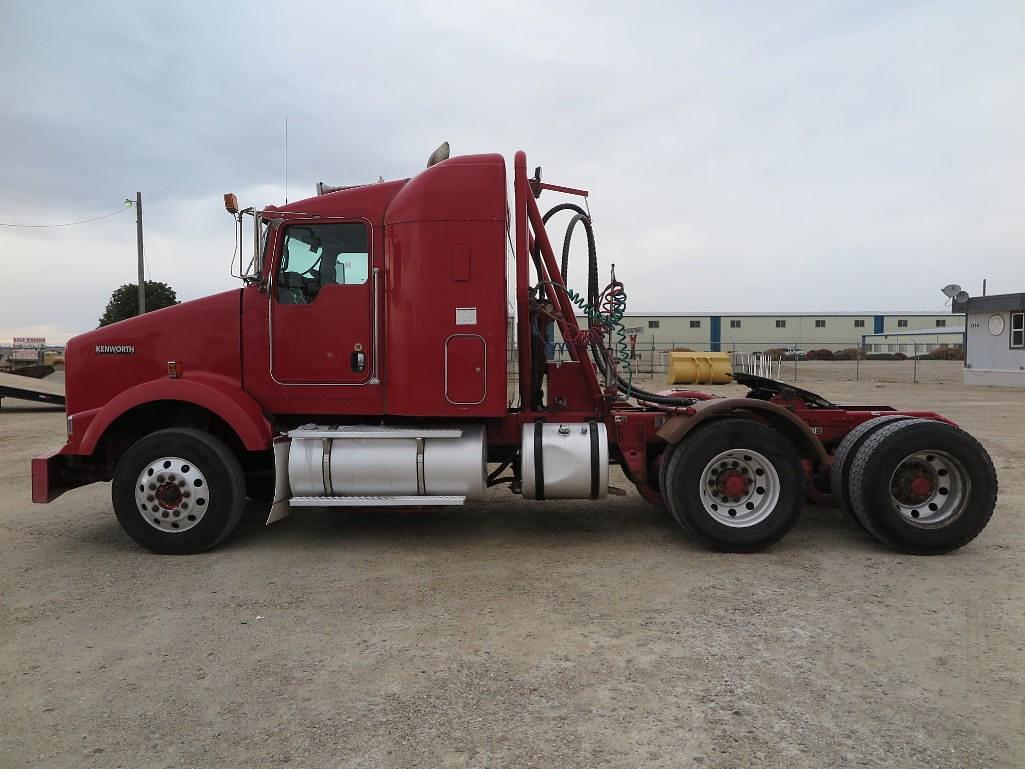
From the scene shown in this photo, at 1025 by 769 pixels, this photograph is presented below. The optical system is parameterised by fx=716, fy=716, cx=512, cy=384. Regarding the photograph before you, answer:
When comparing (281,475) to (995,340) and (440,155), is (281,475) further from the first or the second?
(995,340)

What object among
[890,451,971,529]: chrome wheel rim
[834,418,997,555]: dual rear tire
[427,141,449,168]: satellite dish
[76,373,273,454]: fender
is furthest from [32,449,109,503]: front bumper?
[890,451,971,529]: chrome wheel rim

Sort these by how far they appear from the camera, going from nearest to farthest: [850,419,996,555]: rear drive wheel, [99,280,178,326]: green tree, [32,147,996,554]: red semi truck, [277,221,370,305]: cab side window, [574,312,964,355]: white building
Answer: [850,419,996,555]: rear drive wheel < [32,147,996,554]: red semi truck < [277,221,370,305]: cab side window < [99,280,178,326]: green tree < [574,312,964,355]: white building

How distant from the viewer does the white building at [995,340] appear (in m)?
23.8

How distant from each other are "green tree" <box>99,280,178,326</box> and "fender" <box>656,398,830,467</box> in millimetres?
30675

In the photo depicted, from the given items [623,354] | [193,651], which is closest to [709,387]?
[623,354]

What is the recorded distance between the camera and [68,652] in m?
3.88

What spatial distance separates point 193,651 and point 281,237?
11.0 ft

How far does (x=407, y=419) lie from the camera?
20.1 feet

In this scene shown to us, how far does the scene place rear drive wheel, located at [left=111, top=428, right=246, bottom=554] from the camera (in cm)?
561

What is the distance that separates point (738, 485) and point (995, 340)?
24165 mm

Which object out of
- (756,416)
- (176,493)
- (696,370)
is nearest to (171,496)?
(176,493)

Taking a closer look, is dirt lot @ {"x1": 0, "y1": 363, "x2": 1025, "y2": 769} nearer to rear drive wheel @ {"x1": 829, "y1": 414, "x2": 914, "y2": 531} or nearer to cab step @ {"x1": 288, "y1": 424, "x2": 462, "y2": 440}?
rear drive wheel @ {"x1": 829, "y1": 414, "x2": 914, "y2": 531}

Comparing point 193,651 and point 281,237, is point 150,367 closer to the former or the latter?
point 281,237

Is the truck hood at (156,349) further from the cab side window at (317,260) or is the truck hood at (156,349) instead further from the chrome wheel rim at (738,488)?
the chrome wheel rim at (738,488)
